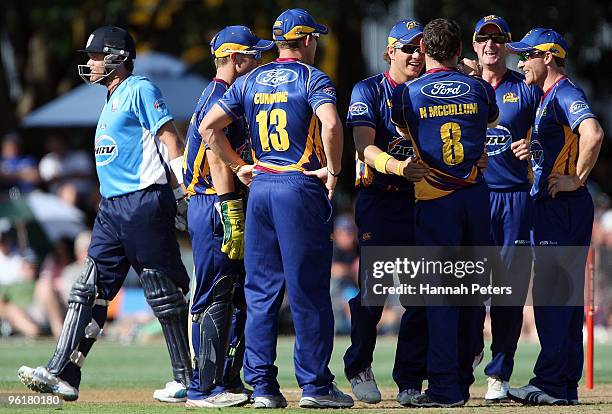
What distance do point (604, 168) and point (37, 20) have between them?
36.2ft

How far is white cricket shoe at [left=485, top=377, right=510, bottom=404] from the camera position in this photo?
1063 centimetres

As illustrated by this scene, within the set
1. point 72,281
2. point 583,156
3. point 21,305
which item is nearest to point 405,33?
point 583,156

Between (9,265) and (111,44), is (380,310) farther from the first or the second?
(9,265)

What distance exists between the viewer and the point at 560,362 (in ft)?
33.4

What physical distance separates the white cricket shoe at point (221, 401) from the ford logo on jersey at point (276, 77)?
2338 millimetres

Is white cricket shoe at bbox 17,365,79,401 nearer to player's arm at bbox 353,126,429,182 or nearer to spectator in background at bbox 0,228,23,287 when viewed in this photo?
player's arm at bbox 353,126,429,182

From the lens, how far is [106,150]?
1035 centimetres

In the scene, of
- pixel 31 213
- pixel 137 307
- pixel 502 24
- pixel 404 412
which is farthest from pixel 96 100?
pixel 404 412

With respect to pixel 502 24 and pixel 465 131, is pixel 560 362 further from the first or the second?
pixel 502 24

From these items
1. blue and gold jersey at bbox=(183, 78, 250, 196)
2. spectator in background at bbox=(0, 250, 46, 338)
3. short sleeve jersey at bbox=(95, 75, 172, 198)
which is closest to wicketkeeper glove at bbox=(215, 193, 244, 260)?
blue and gold jersey at bbox=(183, 78, 250, 196)

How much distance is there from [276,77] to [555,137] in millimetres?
2356

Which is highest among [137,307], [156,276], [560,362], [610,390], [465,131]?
[465,131]

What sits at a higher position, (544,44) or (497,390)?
(544,44)

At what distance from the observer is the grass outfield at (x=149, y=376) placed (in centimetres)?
967
